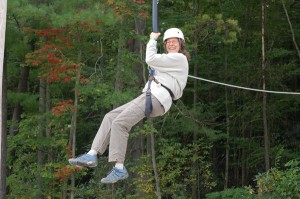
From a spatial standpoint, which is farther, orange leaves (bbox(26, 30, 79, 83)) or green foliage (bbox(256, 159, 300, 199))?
orange leaves (bbox(26, 30, 79, 83))

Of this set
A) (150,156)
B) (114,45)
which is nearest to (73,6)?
(114,45)

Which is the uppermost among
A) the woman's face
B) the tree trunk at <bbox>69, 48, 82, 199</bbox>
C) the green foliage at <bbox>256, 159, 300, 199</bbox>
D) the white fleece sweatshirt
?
the woman's face

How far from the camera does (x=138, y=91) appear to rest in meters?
13.8

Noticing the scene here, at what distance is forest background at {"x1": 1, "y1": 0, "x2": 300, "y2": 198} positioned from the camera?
13.1 m

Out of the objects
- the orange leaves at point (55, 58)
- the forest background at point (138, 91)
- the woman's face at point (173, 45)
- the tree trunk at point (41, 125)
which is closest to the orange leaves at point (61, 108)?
the forest background at point (138, 91)

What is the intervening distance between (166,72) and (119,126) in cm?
61

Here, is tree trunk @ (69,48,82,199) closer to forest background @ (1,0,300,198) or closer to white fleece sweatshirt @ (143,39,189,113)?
forest background @ (1,0,300,198)

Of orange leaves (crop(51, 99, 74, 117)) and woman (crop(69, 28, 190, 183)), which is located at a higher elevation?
woman (crop(69, 28, 190, 183))

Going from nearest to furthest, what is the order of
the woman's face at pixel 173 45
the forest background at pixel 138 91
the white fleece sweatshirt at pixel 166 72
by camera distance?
1. the white fleece sweatshirt at pixel 166 72
2. the woman's face at pixel 173 45
3. the forest background at pixel 138 91

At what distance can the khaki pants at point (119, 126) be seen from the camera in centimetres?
535

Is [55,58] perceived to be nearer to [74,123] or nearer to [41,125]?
[74,123]

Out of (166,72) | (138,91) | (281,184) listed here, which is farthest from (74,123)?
(166,72)

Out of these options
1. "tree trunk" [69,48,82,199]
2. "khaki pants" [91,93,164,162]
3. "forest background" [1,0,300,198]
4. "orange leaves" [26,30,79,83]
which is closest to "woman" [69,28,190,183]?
"khaki pants" [91,93,164,162]

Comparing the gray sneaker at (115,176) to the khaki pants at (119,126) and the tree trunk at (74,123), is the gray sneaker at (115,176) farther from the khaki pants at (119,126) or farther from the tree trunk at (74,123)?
the tree trunk at (74,123)
